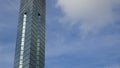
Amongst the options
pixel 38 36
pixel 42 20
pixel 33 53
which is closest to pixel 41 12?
pixel 42 20

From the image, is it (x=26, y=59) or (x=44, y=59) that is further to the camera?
(x=44, y=59)

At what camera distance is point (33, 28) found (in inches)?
4564

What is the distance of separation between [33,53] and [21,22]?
42.6 feet

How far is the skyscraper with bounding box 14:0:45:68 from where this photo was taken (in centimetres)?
11100

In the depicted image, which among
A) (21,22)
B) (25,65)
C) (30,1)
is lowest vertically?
(25,65)

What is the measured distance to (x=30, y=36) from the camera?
113 metres

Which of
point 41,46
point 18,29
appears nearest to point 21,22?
point 18,29

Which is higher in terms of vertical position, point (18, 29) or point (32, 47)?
point (18, 29)

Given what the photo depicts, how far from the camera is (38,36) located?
118 meters

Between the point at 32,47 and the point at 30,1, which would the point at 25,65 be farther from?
the point at 30,1

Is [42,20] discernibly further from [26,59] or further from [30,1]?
[26,59]

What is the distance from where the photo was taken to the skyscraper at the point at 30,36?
111 m

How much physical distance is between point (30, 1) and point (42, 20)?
314 inches

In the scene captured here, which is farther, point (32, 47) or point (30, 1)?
point (30, 1)
